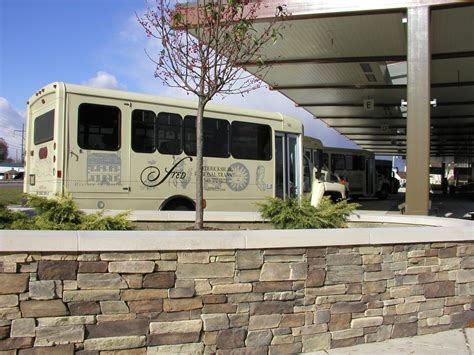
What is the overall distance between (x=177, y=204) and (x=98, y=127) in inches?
89.7

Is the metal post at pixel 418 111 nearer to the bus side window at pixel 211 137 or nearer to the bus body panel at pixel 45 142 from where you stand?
the bus side window at pixel 211 137

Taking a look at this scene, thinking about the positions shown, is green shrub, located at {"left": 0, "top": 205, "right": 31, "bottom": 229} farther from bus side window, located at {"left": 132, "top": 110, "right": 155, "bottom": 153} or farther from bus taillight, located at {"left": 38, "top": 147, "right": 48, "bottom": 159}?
bus side window, located at {"left": 132, "top": 110, "right": 155, "bottom": 153}

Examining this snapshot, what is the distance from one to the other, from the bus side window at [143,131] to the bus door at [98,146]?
0.16m

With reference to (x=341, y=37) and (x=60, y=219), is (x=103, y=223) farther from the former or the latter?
(x=341, y=37)

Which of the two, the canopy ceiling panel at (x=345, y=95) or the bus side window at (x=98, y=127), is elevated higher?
the canopy ceiling panel at (x=345, y=95)

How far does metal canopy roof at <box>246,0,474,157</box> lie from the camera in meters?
13.5

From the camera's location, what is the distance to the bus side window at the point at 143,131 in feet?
33.4

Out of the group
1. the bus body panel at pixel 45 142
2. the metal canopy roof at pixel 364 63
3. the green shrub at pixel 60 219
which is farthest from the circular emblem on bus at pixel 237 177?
the green shrub at pixel 60 219

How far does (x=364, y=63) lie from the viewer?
18.6 meters

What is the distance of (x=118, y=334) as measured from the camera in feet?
13.5

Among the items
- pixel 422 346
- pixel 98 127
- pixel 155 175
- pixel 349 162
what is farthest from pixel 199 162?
pixel 349 162

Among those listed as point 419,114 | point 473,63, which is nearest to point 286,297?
point 419,114

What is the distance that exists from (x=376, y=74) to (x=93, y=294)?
60.9ft

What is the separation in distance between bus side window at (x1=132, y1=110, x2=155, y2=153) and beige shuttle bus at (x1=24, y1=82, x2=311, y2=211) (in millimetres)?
20
